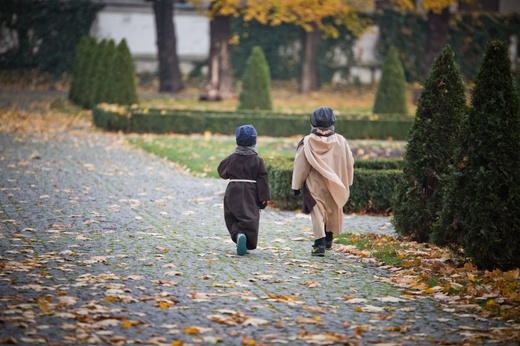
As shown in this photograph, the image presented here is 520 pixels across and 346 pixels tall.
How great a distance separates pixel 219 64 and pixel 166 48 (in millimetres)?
2216

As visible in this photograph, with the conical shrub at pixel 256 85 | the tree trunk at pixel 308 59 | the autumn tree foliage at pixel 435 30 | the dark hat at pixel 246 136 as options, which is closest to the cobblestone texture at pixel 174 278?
the dark hat at pixel 246 136

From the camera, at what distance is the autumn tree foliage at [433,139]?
32.2 ft

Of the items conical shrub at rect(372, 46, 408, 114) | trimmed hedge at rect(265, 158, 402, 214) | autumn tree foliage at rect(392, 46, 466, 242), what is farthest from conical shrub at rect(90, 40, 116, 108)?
autumn tree foliage at rect(392, 46, 466, 242)

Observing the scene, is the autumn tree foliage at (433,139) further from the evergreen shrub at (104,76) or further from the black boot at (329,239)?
the evergreen shrub at (104,76)

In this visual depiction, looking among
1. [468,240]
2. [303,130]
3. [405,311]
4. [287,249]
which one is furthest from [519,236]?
[303,130]

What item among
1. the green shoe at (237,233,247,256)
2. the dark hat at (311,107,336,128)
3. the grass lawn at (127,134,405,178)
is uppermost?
the dark hat at (311,107,336,128)

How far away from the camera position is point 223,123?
21984 mm

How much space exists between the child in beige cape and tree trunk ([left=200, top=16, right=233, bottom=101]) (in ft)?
69.9

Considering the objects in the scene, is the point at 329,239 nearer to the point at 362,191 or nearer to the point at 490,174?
the point at 490,174

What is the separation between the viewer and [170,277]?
786 cm

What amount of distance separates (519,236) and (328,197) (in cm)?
189

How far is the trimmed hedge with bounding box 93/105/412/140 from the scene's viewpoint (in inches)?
857

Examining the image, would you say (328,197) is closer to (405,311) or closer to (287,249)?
(287,249)

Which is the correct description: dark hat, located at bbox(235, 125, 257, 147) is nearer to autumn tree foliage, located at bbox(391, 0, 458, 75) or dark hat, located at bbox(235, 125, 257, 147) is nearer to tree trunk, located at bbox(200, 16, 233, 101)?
autumn tree foliage, located at bbox(391, 0, 458, 75)
